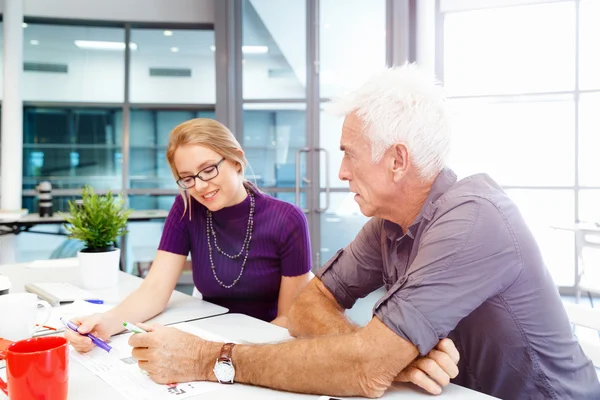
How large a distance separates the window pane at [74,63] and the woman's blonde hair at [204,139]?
12.6 feet

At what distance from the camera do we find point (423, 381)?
871mm

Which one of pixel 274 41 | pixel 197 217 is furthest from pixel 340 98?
pixel 274 41

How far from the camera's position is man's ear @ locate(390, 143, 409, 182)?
107 cm

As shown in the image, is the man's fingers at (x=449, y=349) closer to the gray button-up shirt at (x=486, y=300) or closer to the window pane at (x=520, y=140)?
the gray button-up shirt at (x=486, y=300)

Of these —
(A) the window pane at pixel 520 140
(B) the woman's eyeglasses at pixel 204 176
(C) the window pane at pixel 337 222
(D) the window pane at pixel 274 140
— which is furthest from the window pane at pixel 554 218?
(B) the woman's eyeglasses at pixel 204 176

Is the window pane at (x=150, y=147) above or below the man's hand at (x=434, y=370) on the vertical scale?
above

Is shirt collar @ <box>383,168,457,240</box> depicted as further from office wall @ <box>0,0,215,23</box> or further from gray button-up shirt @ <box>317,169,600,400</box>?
office wall @ <box>0,0,215,23</box>

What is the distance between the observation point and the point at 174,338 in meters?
0.99

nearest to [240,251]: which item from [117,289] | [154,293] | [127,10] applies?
[154,293]

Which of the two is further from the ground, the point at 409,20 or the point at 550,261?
the point at 409,20

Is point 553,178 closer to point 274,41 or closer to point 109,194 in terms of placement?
point 274,41

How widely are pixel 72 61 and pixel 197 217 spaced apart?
4256 millimetres

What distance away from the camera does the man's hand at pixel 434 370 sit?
867mm

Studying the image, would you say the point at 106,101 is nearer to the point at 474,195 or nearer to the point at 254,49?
the point at 254,49
